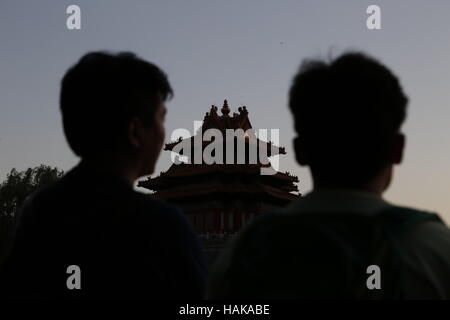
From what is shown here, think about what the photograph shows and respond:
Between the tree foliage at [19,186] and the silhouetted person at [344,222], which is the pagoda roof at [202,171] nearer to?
the tree foliage at [19,186]

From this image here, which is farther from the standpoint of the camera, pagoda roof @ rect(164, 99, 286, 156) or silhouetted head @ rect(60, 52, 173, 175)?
pagoda roof @ rect(164, 99, 286, 156)

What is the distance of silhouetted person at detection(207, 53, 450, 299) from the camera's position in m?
1.46

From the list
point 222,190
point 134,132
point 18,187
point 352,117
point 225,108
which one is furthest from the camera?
point 18,187

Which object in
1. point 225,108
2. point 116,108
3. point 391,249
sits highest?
point 225,108

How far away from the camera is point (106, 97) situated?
1.96 meters

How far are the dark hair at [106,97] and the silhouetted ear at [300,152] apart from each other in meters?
0.51

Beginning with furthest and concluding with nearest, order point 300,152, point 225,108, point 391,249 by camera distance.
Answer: point 225,108, point 300,152, point 391,249

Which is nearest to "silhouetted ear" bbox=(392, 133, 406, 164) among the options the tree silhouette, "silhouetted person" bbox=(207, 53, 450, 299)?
"silhouetted person" bbox=(207, 53, 450, 299)

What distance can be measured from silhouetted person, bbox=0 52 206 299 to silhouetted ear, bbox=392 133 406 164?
65 cm

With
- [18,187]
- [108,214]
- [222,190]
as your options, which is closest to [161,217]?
[108,214]

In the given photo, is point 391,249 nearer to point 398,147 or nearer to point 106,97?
point 398,147

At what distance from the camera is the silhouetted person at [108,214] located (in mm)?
1800

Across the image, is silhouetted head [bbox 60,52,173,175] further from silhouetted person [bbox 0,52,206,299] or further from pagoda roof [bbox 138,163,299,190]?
pagoda roof [bbox 138,163,299,190]

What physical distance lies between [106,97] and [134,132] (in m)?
0.15
